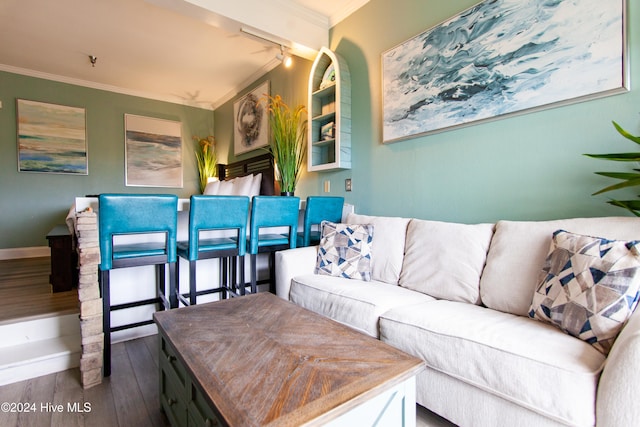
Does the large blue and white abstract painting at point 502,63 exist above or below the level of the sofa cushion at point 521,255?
above

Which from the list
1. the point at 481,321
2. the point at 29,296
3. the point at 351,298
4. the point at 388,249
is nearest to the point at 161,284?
the point at 29,296

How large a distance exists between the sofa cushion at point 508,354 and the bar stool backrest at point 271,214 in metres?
1.17

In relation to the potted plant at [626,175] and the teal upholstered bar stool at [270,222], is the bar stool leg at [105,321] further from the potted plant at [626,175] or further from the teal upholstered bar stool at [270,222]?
the potted plant at [626,175]

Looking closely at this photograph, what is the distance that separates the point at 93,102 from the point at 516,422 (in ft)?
20.3

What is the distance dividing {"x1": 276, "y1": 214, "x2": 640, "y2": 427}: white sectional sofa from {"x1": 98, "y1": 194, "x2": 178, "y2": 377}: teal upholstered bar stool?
77 centimetres

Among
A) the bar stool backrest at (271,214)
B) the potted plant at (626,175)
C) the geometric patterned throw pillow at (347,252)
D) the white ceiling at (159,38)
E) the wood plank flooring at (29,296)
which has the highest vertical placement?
the white ceiling at (159,38)

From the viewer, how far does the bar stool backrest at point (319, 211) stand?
2.61 m

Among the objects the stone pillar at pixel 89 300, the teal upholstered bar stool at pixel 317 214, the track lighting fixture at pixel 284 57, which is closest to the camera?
the stone pillar at pixel 89 300

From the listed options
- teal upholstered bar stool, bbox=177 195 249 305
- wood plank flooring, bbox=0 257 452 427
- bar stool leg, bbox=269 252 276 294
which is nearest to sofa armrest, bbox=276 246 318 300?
teal upholstered bar stool, bbox=177 195 249 305

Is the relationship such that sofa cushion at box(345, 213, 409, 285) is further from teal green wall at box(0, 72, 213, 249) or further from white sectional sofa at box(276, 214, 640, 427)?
teal green wall at box(0, 72, 213, 249)

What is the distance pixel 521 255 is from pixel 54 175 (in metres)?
5.88

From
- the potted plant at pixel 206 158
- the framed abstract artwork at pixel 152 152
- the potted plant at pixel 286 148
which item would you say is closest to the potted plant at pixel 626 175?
the potted plant at pixel 286 148

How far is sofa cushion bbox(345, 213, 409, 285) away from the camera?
2.10 metres

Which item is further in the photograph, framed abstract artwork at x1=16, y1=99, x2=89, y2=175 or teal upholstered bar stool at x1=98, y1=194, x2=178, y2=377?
framed abstract artwork at x1=16, y1=99, x2=89, y2=175
